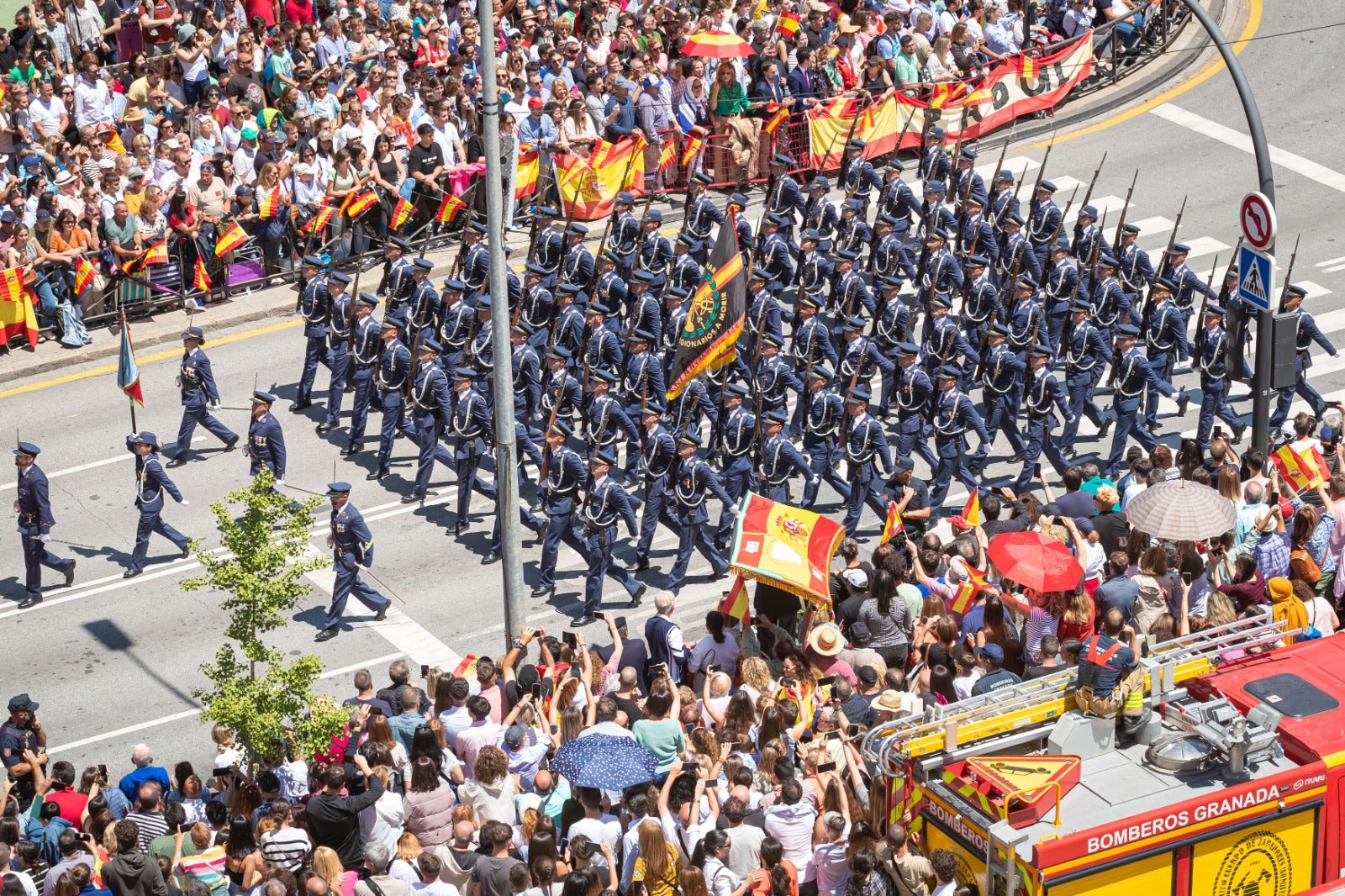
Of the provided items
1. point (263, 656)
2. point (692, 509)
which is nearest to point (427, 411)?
point (692, 509)

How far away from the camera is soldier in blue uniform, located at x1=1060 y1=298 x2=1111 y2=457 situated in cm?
2272

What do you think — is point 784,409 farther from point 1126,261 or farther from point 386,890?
point 386,890

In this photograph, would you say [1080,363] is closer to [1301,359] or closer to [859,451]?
[1301,359]

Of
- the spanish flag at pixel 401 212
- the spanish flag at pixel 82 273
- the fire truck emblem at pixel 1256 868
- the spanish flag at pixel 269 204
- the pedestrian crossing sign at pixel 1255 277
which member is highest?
the pedestrian crossing sign at pixel 1255 277

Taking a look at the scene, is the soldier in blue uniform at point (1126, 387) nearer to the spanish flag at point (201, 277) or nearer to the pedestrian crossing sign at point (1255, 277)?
the pedestrian crossing sign at point (1255, 277)

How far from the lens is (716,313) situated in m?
21.0

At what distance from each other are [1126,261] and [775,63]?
274 inches

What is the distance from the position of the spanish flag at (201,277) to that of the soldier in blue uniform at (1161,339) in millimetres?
11771

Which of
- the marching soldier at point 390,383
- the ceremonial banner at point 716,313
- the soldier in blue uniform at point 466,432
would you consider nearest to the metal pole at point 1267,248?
the ceremonial banner at point 716,313

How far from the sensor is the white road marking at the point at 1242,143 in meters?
29.5

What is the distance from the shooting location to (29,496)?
2042 centimetres

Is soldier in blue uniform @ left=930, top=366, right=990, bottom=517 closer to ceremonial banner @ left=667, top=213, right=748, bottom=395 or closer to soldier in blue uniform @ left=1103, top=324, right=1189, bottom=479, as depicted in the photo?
soldier in blue uniform @ left=1103, top=324, right=1189, bottom=479

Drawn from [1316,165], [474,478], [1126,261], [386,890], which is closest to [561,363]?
[474,478]

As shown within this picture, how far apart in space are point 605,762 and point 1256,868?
422cm
